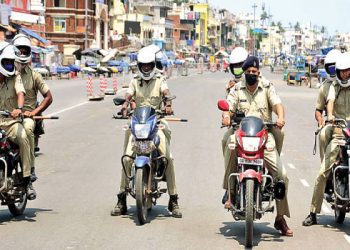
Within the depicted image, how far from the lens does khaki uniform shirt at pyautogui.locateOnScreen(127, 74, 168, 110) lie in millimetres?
9852

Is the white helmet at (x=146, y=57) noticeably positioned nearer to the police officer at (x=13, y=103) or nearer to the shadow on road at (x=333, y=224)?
the police officer at (x=13, y=103)

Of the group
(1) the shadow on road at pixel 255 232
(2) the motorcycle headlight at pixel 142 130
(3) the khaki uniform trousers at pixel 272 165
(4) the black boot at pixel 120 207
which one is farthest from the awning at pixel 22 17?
(3) the khaki uniform trousers at pixel 272 165

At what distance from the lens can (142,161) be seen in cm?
892

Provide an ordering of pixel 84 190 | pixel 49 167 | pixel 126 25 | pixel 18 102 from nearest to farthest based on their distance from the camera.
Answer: pixel 18 102, pixel 84 190, pixel 49 167, pixel 126 25

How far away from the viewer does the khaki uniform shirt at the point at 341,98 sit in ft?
30.2

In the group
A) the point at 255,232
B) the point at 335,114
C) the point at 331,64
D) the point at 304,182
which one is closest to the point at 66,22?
the point at 304,182

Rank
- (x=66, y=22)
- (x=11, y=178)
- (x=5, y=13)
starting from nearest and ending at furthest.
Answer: (x=11, y=178)
(x=5, y=13)
(x=66, y=22)

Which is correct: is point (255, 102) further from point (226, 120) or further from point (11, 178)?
point (11, 178)

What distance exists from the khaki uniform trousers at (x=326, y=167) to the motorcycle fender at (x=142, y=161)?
1852 mm

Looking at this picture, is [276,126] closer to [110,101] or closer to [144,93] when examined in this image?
[144,93]

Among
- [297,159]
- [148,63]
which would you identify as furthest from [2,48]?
[297,159]

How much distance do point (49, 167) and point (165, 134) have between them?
5.29 meters

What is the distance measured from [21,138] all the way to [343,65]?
3.56 meters

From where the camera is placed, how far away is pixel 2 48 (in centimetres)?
947
